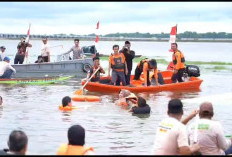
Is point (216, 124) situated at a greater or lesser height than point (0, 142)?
greater

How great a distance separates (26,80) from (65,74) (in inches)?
203

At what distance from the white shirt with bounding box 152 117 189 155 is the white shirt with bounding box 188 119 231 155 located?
645 mm

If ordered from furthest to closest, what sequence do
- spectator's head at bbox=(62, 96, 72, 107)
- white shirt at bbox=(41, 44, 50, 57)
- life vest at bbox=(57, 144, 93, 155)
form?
white shirt at bbox=(41, 44, 50, 57) < spectator's head at bbox=(62, 96, 72, 107) < life vest at bbox=(57, 144, 93, 155)

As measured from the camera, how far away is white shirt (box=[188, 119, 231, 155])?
7.53m

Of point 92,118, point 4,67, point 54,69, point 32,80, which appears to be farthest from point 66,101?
point 54,69

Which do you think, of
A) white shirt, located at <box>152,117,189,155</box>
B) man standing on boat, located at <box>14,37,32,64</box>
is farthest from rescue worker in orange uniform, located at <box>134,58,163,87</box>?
white shirt, located at <box>152,117,189,155</box>

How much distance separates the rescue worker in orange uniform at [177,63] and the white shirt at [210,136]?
13.7m

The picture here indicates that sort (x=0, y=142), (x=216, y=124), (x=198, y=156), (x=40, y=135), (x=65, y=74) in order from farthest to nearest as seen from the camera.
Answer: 1. (x=65, y=74)
2. (x=40, y=135)
3. (x=0, y=142)
4. (x=216, y=124)
5. (x=198, y=156)

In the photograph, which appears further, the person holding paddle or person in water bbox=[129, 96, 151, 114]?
person in water bbox=[129, 96, 151, 114]

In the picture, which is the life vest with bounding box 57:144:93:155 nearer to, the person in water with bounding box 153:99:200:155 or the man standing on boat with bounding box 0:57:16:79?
the person in water with bounding box 153:99:200:155

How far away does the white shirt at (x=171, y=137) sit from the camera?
6.89 metres

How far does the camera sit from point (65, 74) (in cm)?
2869

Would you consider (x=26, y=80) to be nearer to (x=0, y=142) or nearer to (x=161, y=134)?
(x=0, y=142)

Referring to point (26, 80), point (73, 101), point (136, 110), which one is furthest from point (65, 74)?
point (136, 110)
